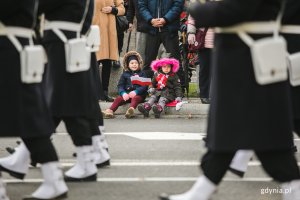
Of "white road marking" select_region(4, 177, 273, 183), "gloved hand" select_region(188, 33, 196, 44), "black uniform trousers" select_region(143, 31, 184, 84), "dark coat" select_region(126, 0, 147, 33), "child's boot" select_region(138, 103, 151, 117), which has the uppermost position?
"dark coat" select_region(126, 0, 147, 33)

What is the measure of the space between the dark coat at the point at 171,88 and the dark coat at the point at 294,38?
5.26 metres

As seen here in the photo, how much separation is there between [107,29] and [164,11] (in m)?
0.90

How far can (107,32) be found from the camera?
38.4 feet

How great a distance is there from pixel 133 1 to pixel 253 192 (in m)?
6.88

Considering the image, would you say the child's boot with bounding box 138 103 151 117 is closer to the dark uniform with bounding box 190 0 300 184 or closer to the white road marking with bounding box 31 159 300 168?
the white road marking with bounding box 31 159 300 168

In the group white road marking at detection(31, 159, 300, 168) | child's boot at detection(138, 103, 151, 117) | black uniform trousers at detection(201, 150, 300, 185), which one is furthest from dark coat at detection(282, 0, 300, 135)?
child's boot at detection(138, 103, 151, 117)

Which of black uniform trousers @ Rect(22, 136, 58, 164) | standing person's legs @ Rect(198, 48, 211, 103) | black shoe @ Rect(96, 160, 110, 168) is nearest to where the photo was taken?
black uniform trousers @ Rect(22, 136, 58, 164)

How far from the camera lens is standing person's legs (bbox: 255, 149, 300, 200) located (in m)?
4.51

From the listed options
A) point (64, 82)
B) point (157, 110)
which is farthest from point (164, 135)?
point (64, 82)

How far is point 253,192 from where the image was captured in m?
5.70

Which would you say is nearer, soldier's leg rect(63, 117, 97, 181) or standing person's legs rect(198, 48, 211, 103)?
soldier's leg rect(63, 117, 97, 181)

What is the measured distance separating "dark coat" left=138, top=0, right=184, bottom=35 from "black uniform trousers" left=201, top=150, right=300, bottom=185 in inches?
Result: 272

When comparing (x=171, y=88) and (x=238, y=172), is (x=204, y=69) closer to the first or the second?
(x=171, y=88)

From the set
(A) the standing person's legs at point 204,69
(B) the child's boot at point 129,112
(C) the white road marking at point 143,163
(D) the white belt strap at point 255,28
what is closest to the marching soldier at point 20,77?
(D) the white belt strap at point 255,28
